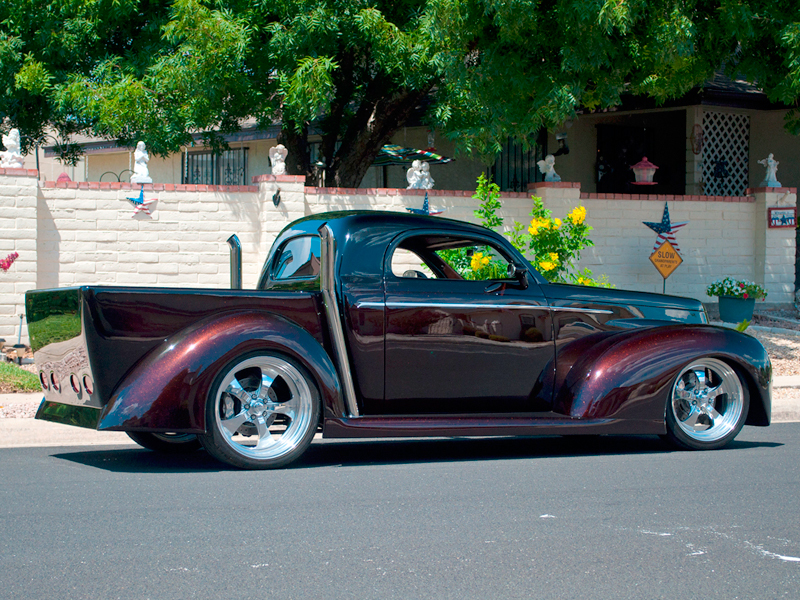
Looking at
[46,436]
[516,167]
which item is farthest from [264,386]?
[516,167]

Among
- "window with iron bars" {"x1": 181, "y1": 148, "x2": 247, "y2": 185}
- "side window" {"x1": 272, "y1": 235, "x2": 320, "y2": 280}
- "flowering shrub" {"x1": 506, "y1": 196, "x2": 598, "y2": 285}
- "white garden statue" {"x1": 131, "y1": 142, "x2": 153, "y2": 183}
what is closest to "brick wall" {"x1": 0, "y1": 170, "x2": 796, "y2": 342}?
"white garden statue" {"x1": 131, "y1": 142, "x2": 153, "y2": 183}

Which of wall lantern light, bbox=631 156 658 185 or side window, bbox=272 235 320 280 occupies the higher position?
wall lantern light, bbox=631 156 658 185

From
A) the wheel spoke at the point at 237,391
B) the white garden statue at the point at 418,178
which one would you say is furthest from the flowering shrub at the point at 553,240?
the wheel spoke at the point at 237,391

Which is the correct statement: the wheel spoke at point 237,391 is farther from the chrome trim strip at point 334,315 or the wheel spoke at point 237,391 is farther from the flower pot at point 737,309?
Answer: the flower pot at point 737,309

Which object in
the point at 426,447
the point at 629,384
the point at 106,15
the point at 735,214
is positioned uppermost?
the point at 106,15

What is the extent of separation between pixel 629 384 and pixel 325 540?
2.96m

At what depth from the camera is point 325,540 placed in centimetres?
439

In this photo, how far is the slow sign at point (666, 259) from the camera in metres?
14.5

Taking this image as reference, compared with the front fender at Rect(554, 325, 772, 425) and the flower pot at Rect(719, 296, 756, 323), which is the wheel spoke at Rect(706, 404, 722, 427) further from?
the flower pot at Rect(719, 296, 756, 323)

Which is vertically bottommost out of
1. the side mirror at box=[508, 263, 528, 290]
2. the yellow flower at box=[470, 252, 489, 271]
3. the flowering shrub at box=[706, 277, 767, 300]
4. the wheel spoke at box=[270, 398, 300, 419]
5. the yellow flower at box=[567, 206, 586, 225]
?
the wheel spoke at box=[270, 398, 300, 419]

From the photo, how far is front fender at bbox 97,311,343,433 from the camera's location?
552cm

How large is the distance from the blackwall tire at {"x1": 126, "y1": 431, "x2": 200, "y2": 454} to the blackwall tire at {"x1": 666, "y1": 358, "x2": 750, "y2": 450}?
356 cm

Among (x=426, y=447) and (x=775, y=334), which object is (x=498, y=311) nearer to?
(x=426, y=447)

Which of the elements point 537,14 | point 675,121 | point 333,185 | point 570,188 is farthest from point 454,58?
point 675,121
